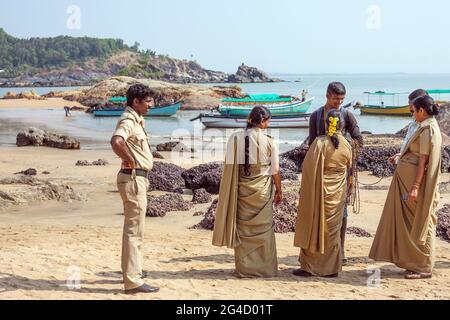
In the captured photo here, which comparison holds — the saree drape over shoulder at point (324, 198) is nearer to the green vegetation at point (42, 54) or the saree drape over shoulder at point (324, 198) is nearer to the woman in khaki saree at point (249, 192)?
the woman in khaki saree at point (249, 192)

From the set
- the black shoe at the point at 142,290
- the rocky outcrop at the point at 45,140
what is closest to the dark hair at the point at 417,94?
the black shoe at the point at 142,290

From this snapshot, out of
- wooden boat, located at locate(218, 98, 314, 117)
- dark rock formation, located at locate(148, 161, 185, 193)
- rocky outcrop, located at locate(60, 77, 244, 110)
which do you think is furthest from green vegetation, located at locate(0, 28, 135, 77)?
dark rock formation, located at locate(148, 161, 185, 193)

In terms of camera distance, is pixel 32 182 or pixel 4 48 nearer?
pixel 32 182

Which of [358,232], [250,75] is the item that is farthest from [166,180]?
[250,75]

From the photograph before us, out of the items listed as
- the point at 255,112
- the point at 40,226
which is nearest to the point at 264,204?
the point at 255,112

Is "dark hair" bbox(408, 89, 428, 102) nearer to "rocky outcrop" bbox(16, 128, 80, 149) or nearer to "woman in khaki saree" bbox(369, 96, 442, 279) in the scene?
"woman in khaki saree" bbox(369, 96, 442, 279)

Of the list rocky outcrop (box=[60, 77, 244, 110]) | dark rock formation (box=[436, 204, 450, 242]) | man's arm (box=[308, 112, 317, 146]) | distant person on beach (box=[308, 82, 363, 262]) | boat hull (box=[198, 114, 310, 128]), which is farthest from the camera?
rocky outcrop (box=[60, 77, 244, 110])

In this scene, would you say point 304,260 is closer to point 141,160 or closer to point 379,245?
point 379,245

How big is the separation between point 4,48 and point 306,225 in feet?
648

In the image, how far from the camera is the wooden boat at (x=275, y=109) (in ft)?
137

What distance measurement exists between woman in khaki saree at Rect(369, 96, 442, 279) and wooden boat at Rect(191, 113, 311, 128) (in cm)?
3197

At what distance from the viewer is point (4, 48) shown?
627 ft

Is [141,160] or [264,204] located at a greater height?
[141,160]

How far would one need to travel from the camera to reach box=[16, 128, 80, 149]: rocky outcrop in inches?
853
